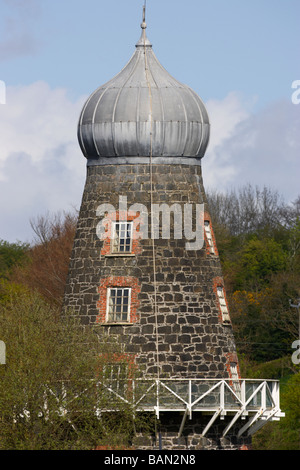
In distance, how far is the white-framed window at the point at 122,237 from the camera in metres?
41.1

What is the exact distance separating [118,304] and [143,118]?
6.17 m

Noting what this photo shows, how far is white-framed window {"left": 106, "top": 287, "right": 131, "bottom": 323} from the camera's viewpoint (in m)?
40.5

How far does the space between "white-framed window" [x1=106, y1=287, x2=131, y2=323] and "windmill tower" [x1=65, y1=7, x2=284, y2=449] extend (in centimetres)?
3

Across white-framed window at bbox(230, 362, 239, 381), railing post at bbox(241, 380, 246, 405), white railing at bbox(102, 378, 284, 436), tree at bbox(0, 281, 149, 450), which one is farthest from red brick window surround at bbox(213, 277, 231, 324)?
tree at bbox(0, 281, 149, 450)

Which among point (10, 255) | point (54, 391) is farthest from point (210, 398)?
point (10, 255)

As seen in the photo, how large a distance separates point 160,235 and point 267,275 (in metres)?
41.1

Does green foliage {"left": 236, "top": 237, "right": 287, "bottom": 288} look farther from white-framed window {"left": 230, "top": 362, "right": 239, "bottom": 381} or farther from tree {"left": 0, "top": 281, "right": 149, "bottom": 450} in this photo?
tree {"left": 0, "top": 281, "right": 149, "bottom": 450}

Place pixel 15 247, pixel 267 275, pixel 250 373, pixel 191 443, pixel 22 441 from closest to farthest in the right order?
pixel 22 441, pixel 191 443, pixel 250 373, pixel 267 275, pixel 15 247

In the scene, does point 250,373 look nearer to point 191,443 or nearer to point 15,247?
point 191,443

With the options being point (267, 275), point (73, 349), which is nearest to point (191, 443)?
point (73, 349)

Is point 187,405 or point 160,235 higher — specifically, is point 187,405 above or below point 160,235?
below

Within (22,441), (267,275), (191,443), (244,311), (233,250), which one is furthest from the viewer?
(233,250)

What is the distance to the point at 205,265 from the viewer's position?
136ft

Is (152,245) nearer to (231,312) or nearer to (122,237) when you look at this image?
(122,237)
